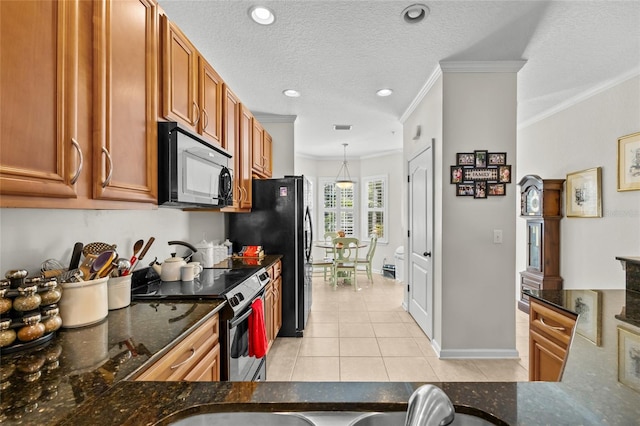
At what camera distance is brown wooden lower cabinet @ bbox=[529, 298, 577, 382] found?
150cm

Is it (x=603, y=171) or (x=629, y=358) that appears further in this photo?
(x=603, y=171)

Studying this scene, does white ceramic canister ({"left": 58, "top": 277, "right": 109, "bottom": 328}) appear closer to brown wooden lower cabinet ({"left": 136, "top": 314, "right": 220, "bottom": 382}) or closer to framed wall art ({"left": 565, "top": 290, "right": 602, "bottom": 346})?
brown wooden lower cabinet ({"left": 136, "top": 314, "right": 220, "bottom": 382})

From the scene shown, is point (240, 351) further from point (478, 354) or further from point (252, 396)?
point (478, 354)

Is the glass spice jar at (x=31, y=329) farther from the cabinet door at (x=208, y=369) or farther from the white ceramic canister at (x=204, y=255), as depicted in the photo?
the white ceramic canister at (x=204, y=255)

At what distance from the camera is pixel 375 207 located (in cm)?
701

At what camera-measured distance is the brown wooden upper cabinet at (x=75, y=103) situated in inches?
33.5

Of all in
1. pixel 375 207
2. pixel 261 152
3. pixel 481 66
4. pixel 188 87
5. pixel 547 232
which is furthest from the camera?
pixel 375 207

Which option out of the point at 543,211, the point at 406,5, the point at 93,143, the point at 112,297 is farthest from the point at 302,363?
the point at 543,211

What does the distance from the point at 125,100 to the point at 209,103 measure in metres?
0.97

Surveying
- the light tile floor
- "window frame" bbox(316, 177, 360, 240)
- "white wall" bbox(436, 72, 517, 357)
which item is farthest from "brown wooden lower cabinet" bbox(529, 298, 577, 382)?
"window frame" bbox(316, 177, 360, 240)

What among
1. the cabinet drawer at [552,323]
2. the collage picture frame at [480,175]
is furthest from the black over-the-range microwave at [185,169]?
the collage picture frame at [480,175]

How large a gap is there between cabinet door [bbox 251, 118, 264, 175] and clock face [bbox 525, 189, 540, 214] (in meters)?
3.50

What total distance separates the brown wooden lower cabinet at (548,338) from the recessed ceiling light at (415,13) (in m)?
1.94

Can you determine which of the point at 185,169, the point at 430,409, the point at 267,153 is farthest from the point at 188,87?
the point at 267,153
